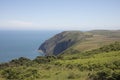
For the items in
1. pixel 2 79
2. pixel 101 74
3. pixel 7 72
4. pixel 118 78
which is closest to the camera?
pixel 118 78

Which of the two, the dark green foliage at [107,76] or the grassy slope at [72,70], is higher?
the dark green foliage at [107,76]

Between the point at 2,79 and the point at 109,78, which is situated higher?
the point at 109,78

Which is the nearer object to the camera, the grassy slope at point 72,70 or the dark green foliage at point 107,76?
the dark green foliage at point 107,76

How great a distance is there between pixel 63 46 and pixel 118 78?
158997mm

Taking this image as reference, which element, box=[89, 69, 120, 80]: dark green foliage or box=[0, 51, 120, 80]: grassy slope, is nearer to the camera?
box=[89, 69, 120, 80]: dark green foliage

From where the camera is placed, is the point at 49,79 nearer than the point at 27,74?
Yes

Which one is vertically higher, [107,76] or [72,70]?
[107,76]

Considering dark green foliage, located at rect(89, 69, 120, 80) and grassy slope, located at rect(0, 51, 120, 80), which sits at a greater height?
dark green foliage, located at rect(89, 69, 120, 80)

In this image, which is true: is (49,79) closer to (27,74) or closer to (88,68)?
(27,74)

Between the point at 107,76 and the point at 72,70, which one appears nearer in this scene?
the point at 107,76

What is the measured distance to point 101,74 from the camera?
17297 mm

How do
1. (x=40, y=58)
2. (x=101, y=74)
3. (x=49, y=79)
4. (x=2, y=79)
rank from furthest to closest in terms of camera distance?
(x=40, y=58) → (x=2, y=79) → (x=49, y=79) → (x=101, y=74)

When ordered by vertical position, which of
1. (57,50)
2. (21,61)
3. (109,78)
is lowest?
(57,50)

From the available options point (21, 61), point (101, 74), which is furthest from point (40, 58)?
point (101, 74)
